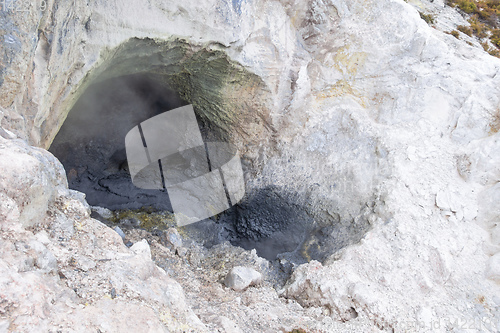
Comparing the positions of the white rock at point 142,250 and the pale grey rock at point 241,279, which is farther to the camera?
the pale grey rock at point 241,279

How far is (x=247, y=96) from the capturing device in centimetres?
661

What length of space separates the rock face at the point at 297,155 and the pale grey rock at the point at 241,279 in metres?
0.18

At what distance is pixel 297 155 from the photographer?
22.7ft

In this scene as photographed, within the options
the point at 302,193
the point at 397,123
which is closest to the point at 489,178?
the point at 397,123

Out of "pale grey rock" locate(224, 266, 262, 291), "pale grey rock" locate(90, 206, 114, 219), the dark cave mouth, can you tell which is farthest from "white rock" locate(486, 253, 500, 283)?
"pale grey rock" locate(90, 206, 114, 219)

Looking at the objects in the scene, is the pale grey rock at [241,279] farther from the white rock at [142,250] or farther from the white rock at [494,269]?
the white rock at [494,269]

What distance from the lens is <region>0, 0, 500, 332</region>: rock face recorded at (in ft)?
8.34

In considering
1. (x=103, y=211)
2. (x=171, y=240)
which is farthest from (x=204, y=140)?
(x=171, y=240)

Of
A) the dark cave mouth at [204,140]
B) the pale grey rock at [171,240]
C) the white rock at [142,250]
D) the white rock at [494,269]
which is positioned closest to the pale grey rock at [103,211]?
the dark cave mouth at [204,140]

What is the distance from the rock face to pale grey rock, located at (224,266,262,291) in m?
0.18

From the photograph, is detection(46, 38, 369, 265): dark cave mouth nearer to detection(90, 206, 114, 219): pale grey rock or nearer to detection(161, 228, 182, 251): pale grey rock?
detection(90, 206, 114, 219): pale grey rock

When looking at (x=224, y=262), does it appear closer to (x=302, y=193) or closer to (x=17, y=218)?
(x=302, y=193)

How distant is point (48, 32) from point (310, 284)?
4.36 metres

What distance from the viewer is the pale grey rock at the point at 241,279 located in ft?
14.6
